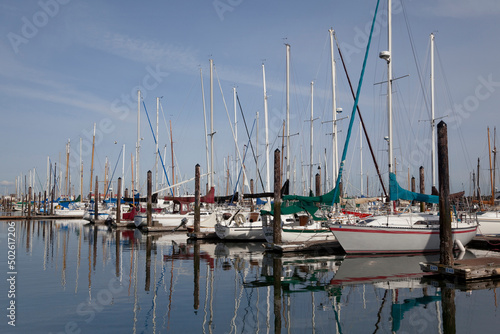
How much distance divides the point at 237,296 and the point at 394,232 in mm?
12020

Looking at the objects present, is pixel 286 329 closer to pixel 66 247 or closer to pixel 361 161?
pixel 66 247

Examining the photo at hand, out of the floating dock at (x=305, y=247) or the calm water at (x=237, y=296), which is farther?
the floating dock at (x=305, y=247)

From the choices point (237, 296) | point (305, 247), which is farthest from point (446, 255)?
point (305, 247)

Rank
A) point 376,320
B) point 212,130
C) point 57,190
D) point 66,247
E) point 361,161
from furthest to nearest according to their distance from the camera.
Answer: point 57,190, point 361,161, point 212,130, point 66,247, point 376,320

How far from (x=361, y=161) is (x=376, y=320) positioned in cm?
4524

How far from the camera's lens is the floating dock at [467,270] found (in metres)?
16.0

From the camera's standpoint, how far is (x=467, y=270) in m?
Result: 16.0

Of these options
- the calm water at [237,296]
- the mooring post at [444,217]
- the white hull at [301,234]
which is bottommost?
the calm water at [237,296]

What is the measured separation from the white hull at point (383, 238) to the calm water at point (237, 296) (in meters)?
0.87

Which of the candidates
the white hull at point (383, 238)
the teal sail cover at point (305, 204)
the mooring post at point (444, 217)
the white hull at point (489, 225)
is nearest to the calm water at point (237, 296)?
the white hull at point (383, 238)

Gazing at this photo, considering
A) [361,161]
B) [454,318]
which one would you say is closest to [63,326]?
[454,318]

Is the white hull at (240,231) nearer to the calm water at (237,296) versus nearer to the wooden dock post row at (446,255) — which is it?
the calm water at (237,296)

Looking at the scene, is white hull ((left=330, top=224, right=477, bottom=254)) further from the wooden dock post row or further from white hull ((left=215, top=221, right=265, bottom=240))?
white hull ((left=215, top=221, right=265, bottom=240))

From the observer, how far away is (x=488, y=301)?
13.6 metres
